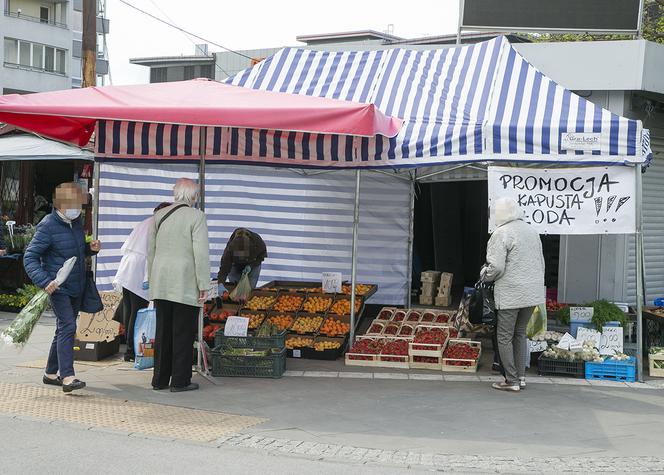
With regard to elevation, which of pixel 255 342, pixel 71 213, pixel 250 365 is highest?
Answer: pixel 71 213

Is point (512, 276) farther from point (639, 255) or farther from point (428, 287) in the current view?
point (428, 287)

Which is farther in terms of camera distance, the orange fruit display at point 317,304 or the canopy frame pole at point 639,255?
the orange fruit display at point 317,304

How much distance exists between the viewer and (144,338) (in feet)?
29.6

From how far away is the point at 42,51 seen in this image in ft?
184

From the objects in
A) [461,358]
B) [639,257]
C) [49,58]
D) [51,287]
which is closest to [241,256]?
[461,358]

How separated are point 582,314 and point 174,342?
5004 millimetres

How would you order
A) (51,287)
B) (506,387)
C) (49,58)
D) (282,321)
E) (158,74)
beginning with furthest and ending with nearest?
(158,74), (49,58), (282,321), (506,387), (51,287)

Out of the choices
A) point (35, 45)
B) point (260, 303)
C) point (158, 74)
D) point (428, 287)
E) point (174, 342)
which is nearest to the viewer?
point (174, 342)

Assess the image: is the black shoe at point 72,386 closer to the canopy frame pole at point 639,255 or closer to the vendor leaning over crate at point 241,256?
the vendor leaning over crate at point 241,256

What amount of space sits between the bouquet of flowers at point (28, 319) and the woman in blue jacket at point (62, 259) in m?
0.12

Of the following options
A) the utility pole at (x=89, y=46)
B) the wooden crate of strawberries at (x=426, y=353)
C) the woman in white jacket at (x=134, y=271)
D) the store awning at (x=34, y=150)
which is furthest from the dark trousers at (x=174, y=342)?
the utility pole at (x=89, y=46)

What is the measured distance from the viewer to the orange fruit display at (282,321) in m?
10.3

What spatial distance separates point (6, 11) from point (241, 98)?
2045 inches

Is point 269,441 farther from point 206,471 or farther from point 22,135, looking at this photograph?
point 22,135
